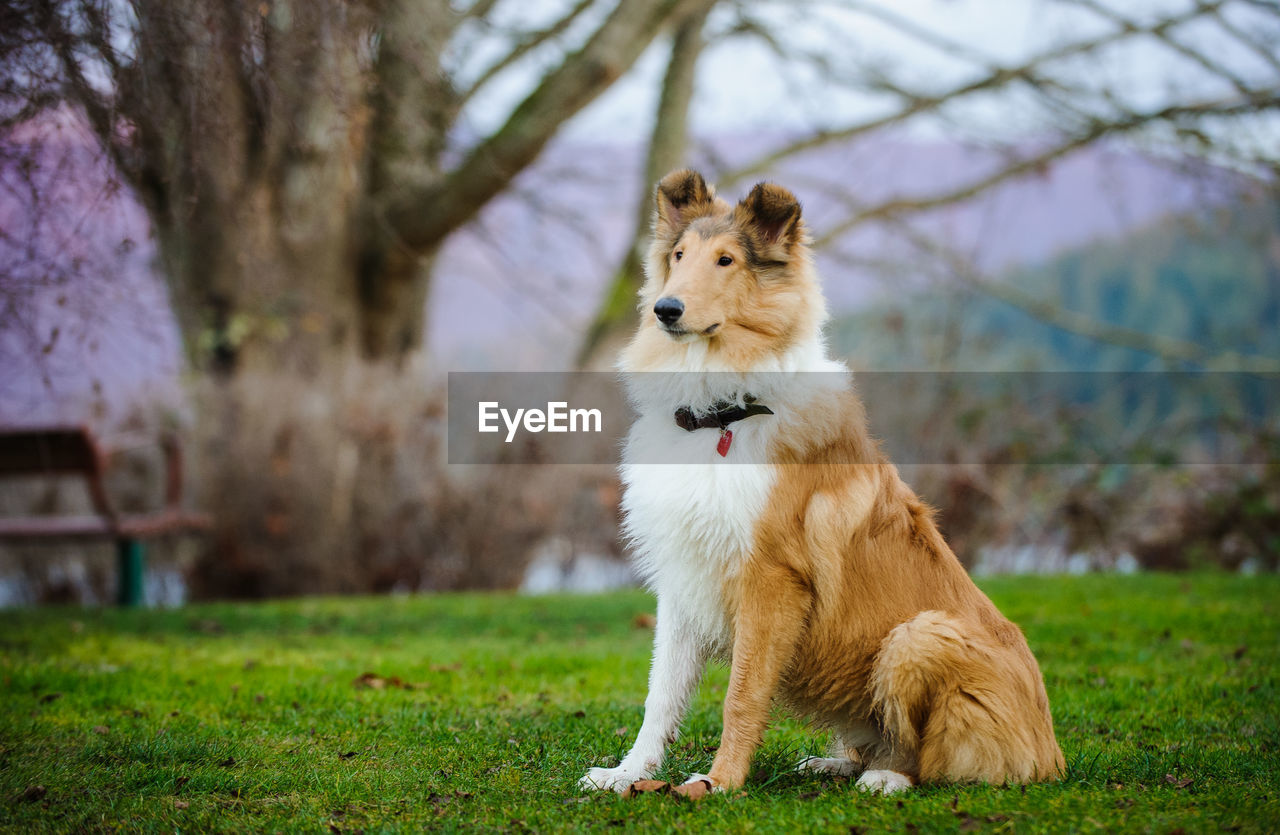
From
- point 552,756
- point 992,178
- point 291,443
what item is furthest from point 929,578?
point 992,178

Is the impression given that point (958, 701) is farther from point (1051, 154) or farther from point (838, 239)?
point (838, 239)

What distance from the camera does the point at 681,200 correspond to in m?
4.32

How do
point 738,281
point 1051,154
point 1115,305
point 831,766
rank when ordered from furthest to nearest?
point 1115,305
point 1051,154
point 831,766
point 738,281

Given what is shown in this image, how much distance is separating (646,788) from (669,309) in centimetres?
180

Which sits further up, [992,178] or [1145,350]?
[992,178]

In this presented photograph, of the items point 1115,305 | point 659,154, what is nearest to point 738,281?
point 659,154

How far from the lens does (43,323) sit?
545cm

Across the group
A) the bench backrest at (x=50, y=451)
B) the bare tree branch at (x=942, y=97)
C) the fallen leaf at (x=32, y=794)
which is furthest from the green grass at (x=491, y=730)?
the bare tree branch at (x=942, y=97)

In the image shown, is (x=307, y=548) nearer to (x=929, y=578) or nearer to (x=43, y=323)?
(x=43, y=323)

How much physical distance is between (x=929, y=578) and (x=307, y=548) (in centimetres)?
804

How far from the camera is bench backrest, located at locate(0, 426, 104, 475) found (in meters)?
8.08

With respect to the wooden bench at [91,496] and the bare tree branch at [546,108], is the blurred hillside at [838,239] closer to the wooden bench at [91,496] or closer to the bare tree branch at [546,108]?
the bare tree branch at [546,108]

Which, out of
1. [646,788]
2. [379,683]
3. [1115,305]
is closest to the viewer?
[646,788]

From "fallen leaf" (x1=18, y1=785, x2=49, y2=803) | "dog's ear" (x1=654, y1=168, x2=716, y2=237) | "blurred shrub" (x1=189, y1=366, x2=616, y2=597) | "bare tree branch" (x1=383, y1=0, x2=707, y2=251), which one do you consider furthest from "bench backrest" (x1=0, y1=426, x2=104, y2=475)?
"dog's ear" (x1=654, y1=168, x2=716, y2=237)
